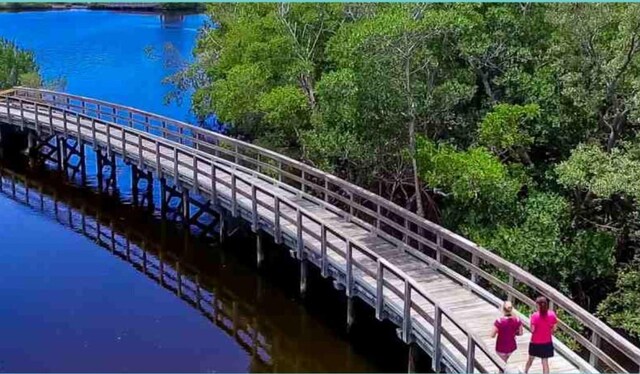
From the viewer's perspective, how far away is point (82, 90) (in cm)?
3753

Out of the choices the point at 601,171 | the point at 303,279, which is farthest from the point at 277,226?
the point at 601,171

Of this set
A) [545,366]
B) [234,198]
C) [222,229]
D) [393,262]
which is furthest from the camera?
[222,229]

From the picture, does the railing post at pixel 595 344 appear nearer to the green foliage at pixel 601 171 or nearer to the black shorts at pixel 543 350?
the black shorts at pixel 543 350

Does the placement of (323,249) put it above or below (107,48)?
above

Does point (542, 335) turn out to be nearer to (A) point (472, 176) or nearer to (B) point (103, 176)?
(A) point (472, 176)

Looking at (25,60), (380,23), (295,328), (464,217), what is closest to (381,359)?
(295,328)

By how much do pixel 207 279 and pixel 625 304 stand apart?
8368 mm

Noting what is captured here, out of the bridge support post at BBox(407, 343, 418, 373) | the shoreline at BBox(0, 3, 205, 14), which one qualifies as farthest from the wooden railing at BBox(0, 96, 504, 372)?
the shoreline at BBox(0, 3, 205, 14)

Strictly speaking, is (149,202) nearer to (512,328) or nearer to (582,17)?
(582,17)

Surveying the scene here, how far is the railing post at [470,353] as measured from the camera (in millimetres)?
10141

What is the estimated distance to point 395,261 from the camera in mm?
14523

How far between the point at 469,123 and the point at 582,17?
10.4 ft

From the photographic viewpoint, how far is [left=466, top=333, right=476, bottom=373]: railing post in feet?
33.3

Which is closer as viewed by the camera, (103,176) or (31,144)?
(103,176)
